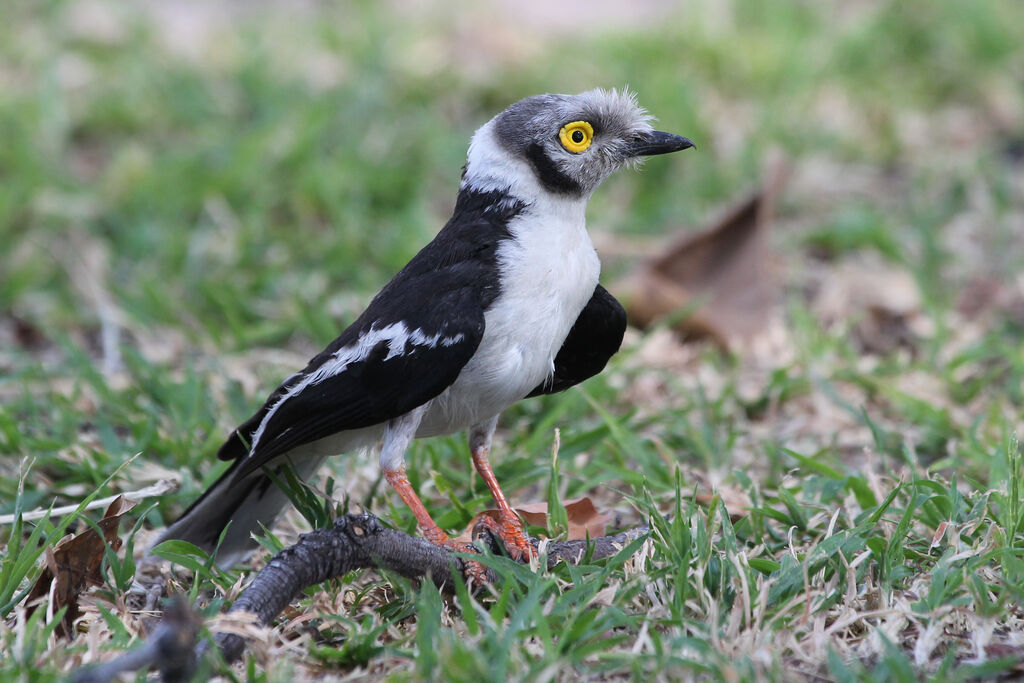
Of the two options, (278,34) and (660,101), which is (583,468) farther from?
(278,34)

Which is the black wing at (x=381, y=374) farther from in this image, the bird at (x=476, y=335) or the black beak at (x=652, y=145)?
the black beak at (x=652, y=145)

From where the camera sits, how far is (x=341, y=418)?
3441 millimetres

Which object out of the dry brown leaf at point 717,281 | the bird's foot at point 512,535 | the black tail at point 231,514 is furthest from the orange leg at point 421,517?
the dry brown leaf at point 717,281

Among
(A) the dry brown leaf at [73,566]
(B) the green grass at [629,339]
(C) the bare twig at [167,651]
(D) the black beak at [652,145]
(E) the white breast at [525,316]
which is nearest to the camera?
(C) the bare twig at [167,651]

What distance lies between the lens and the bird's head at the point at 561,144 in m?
3.75

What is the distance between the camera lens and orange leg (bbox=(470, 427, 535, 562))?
3385 millimetres

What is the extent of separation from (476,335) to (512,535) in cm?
64

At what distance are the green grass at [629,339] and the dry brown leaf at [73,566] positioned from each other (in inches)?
2.4

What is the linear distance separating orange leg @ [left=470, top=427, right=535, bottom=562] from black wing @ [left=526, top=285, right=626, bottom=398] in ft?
0.77

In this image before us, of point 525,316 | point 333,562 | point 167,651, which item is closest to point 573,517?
point 525,316

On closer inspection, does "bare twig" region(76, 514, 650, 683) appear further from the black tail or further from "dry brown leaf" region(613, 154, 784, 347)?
"dry brown leaf" region(613, 154, 784, 347)

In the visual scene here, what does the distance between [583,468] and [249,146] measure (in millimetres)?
3807

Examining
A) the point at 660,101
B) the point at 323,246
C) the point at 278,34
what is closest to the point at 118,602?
the point at 323,246

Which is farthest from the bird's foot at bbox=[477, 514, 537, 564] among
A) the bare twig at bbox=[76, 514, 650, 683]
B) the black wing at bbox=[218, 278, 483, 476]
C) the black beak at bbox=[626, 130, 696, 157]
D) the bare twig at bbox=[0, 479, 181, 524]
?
the black beak at bbox=[626, 130, 696, 157]
